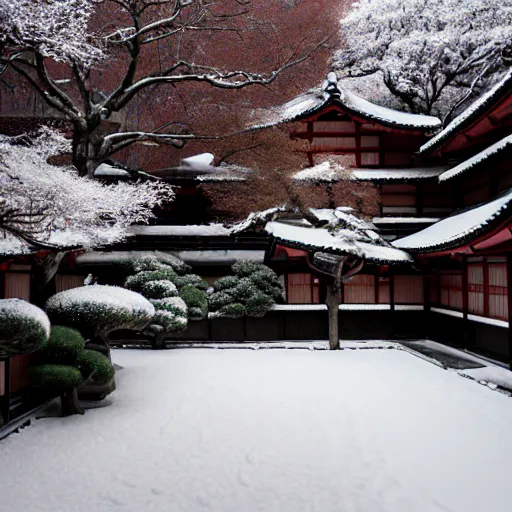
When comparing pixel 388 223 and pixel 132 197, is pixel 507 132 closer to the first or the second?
pixel 388 223

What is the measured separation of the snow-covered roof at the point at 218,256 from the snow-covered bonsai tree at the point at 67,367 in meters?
8.35

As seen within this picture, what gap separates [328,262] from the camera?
1330 cm

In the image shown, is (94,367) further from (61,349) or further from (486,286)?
(486,286)

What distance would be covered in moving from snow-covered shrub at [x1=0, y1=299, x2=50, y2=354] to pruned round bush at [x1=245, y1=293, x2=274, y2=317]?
8.34m

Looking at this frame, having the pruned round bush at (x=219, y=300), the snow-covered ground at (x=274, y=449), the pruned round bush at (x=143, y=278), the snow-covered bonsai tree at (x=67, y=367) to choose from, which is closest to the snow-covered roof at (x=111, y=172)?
the pruned round bush at (x=143, y=278)

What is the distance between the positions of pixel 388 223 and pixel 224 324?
7.33 m

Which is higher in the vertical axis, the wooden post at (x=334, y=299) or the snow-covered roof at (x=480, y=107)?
the snow-covered roof at (x=480, y=107)

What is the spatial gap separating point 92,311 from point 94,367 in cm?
121

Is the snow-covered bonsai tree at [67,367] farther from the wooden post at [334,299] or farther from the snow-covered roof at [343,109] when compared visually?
the snow-covered roof at [343,109]

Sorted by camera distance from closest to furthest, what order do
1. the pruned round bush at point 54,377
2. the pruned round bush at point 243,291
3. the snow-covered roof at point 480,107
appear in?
the pruned round bush at point 54,377
the snow-covered roof at point 480,107
the pruned round bush at point 243,291

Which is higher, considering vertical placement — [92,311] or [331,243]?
[331,243]

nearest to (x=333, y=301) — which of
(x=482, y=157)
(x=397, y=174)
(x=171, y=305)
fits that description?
(x=171, y=305)

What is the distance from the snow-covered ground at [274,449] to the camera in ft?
16.4

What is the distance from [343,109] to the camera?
55.6ft
